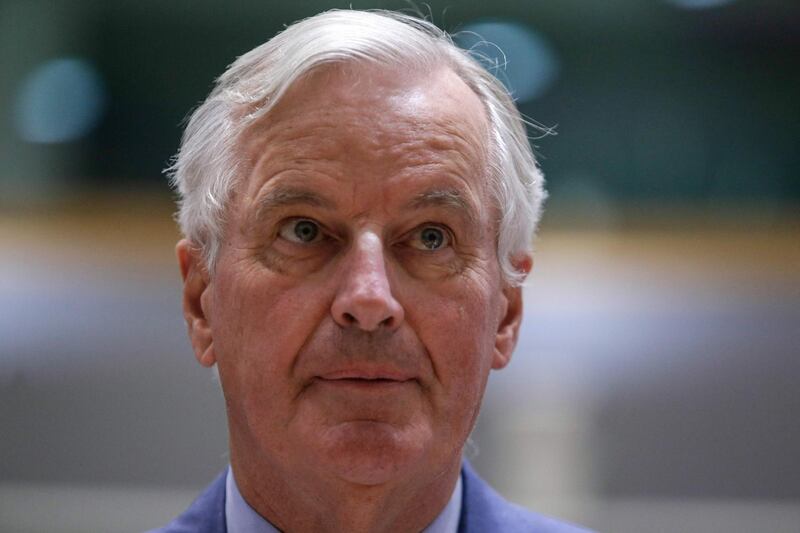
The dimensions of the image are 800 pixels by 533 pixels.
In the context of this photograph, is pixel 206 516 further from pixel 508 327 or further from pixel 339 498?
pixel 508 327

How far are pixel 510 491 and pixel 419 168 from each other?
240 centimetres

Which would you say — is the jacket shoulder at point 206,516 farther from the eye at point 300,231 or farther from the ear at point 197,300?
the eye at point 300,231

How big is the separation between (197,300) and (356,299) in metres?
0.41

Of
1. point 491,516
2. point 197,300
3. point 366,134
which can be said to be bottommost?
point 491,516

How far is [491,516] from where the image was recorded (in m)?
1.89

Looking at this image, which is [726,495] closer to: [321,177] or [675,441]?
[675,441]

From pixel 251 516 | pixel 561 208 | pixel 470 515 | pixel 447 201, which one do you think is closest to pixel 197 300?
pixel 251 516

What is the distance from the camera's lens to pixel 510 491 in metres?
3.87

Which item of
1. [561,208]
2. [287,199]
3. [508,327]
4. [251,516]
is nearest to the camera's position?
[287,199]

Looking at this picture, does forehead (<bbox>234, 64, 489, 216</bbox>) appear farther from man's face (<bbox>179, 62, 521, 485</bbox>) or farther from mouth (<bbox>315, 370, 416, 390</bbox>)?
mouth (<bbox>315, 370, 416, 390</bbox>)

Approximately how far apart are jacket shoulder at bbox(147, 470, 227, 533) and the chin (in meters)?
0.32

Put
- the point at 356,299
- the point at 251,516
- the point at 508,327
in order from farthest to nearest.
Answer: the point at 508,327 < the point at 251,516 < the point at 356,299

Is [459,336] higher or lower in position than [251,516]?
higher

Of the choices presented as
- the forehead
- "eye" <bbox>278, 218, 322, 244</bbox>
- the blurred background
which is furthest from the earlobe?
the blurred background
